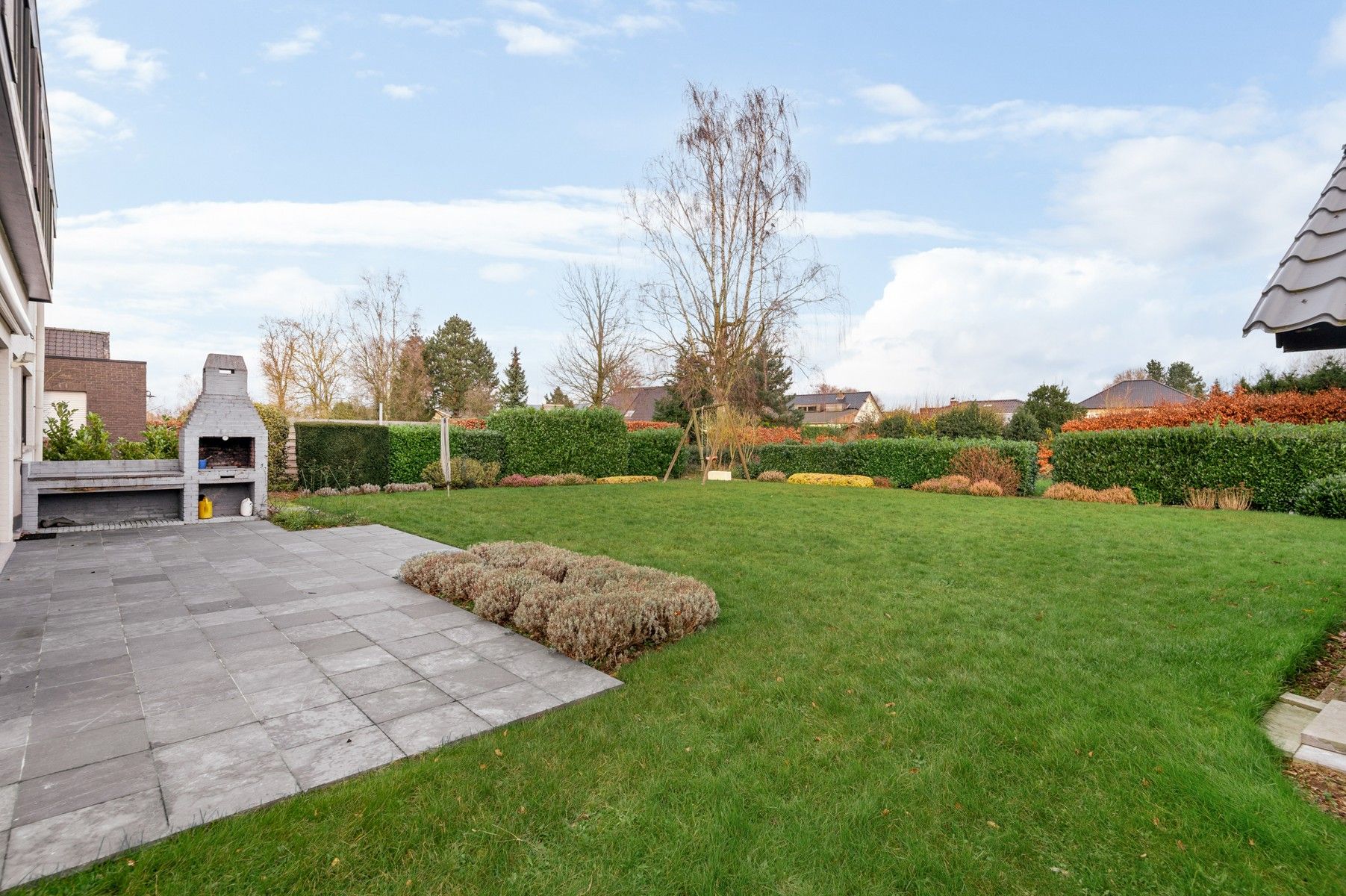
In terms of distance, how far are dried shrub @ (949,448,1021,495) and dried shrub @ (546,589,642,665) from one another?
12.7 meters

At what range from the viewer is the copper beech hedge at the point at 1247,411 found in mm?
12516

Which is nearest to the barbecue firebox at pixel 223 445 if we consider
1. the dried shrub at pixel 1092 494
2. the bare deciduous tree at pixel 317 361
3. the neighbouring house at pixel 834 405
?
the dried shrub at pixel 1092 494

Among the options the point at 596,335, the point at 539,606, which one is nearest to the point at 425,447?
the point at 539,606

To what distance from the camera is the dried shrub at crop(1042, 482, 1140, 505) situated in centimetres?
1190

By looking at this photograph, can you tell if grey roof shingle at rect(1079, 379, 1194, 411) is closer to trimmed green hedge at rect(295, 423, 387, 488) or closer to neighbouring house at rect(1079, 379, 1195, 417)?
neighbouring house at rect(1079, 379, 1195, 417)

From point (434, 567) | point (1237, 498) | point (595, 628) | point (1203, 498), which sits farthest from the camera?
point (1203, 498)

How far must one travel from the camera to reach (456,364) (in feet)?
131

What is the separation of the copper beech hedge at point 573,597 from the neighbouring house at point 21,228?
12.5 ft

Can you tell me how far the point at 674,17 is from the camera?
29.4ft

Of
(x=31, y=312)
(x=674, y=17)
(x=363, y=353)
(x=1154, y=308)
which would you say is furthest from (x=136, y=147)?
(x=363, y=353)

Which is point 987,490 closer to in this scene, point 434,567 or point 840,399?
point 434,567

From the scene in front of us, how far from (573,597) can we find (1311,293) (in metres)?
4.01

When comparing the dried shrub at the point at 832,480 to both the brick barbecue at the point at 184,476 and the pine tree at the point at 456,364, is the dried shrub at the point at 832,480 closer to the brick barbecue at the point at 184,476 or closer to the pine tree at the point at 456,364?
the brick barbecue at the point at 184,476

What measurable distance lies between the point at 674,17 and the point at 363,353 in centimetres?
2283
